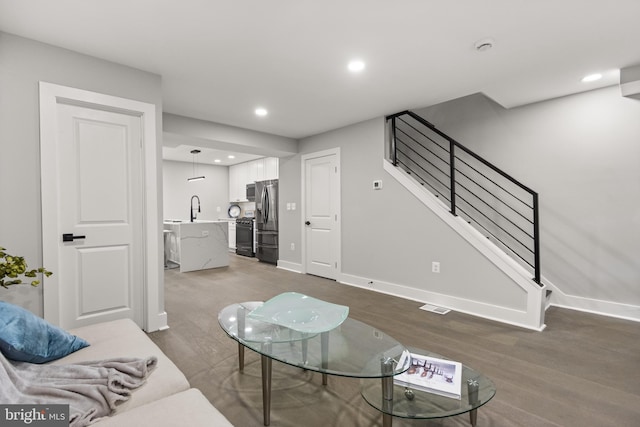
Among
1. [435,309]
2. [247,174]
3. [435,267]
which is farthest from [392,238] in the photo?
[247,174]

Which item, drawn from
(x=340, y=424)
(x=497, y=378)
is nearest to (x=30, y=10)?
(x=340, y=424)

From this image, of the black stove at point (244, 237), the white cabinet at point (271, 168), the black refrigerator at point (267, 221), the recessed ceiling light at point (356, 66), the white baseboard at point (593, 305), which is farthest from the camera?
the black stove at point (244, 237)

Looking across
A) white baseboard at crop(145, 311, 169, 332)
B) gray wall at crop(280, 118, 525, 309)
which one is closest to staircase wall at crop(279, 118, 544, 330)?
gray wall at crop(280, 118, 525, 309)

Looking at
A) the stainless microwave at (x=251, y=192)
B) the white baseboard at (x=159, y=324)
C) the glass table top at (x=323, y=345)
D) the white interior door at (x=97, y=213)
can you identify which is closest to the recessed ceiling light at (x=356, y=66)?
the white interior door at (x=97, y=213)

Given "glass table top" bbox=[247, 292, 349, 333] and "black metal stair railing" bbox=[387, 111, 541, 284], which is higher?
"black metal stair railing" bbox=[387, 111, 541, 284]

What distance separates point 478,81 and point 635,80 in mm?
1365

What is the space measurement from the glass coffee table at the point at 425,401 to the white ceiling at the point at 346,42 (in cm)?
227

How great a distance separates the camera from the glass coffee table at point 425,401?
1.31 meters

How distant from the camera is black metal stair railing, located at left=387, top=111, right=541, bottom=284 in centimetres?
366

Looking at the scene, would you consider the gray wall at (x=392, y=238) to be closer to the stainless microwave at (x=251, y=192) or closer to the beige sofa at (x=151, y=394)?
the stainless microwave at (x=251, y=192)

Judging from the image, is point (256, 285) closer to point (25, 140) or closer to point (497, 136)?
point (25, 140)

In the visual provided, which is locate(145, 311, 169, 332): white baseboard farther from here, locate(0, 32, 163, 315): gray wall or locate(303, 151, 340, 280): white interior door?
locate(303, 151, 340, 280): white interior door

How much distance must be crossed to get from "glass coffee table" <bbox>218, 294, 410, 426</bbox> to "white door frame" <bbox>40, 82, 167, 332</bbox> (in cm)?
117

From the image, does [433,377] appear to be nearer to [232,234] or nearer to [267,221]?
[267,221]
